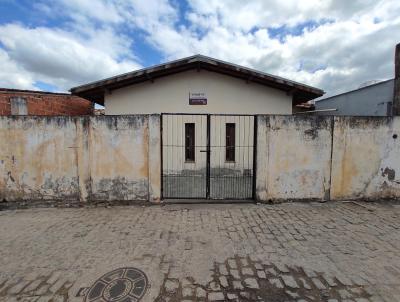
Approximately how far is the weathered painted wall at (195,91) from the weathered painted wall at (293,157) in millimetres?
4134

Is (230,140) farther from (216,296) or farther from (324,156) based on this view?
(216,296)

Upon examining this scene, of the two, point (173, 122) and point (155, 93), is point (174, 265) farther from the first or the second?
point (155, 93)

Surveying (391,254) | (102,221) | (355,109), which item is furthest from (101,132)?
(355,109)

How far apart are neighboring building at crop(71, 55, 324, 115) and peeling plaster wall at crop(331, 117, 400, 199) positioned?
395cm

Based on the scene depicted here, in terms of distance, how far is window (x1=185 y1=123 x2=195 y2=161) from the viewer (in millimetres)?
9852

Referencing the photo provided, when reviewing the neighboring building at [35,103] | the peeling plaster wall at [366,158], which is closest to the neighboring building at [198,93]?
the neighboring building at [35,103]

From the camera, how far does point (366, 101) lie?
437 inches

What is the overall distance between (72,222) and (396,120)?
7744 millimetres

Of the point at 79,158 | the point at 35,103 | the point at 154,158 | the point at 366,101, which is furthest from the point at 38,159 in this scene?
the point at 366,101

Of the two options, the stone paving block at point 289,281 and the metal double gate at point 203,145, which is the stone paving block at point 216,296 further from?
the metal double gate at point 203,145

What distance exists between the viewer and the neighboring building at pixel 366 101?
9828 millimetres

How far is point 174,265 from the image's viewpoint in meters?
3.37

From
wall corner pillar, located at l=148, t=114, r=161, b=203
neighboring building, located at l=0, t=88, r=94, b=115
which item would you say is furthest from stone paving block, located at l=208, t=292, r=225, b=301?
neighboring building, located at l=0, t=88, r=94, b=115

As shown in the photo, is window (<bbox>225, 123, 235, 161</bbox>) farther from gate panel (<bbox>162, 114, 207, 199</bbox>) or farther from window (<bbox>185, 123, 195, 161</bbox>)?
window (<bbox>185, 123, 195, 161</bbox>)
